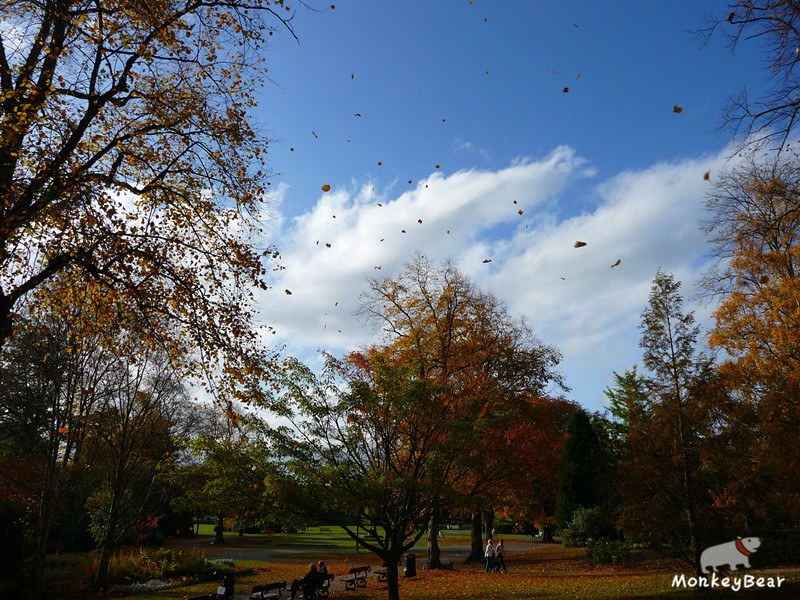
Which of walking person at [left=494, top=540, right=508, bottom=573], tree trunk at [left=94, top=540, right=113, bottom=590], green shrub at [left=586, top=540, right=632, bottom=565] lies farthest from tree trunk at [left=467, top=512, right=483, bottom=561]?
tree trunk at [left=94, top=540, right=113, bottom=590]

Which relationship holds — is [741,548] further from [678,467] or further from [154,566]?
[154,566]

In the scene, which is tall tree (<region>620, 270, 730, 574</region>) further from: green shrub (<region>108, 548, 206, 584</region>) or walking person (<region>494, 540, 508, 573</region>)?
green shrub (<region>108, 548, 206, 584</region>)

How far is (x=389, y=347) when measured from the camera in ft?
78.2

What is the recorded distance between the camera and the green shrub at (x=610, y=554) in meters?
23.4

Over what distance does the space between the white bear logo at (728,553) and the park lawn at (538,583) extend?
64 cm

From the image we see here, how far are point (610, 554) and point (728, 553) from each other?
10.9m

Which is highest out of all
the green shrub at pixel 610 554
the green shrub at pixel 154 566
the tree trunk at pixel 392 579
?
the tree trunk at pixel 392 579

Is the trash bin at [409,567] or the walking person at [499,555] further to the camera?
the walking person at [499,555]

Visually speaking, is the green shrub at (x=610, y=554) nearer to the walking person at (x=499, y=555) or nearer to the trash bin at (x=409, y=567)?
the walking person at (x=499, y=555)

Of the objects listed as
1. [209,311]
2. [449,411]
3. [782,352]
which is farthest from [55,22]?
[782,352]

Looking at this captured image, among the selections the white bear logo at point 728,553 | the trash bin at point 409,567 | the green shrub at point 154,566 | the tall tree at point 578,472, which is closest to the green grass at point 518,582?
the trash bin at point 409,567

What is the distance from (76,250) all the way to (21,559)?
14.3 meters

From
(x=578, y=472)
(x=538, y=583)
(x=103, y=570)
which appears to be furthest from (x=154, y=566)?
(x=578, y=472)

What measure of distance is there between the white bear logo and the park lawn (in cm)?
64
